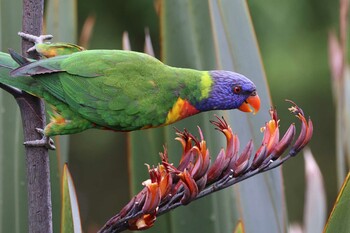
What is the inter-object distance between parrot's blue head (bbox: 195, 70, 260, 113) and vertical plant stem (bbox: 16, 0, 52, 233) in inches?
9.4

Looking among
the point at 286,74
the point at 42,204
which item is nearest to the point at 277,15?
the point at 286,74

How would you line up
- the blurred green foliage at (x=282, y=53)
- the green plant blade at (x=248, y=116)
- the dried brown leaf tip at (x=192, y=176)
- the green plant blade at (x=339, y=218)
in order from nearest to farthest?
the dried brown leaf tip at (x=192, y=176), the green plant blade at (x=339, y=218), the green plant blade at (x=248, y=116), the blurred green foliage at (x=282, y=53)

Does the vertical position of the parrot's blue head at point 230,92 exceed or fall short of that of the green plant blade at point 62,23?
it falls short

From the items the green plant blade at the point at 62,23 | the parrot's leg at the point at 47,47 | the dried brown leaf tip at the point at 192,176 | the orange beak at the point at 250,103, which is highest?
the green plant blade at the point at 62,23

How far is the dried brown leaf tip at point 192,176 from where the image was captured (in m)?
0.73

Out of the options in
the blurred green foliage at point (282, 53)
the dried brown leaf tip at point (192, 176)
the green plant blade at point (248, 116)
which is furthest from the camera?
the blurred green foliage at point (282, 53)

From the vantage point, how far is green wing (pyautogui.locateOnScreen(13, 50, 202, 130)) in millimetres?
806

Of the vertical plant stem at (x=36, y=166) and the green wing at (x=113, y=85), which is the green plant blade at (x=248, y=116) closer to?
the green wing at (x=113, y=85)

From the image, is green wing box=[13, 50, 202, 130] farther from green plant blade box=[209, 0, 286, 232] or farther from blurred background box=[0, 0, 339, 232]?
blurred background box=[0, 0, 339, 232]

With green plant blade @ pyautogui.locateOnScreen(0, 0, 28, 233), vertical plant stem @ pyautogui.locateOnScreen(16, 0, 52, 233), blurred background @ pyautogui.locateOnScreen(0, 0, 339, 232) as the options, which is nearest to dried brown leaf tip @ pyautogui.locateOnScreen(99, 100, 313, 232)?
vertical plant stem @ pyautogui.locateOnScreen(16, 0, 52, 233)

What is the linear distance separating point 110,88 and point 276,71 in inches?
89.7

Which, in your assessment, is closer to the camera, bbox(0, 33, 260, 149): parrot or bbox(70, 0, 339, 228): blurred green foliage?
bbox(0, 33, 260, 149): parrot

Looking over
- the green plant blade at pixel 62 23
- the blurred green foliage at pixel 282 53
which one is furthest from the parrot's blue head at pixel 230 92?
the blurred green foliage at pixel 282 53

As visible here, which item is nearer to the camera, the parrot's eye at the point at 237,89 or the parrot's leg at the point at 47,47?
the parrot's leg at the point at 47,47
